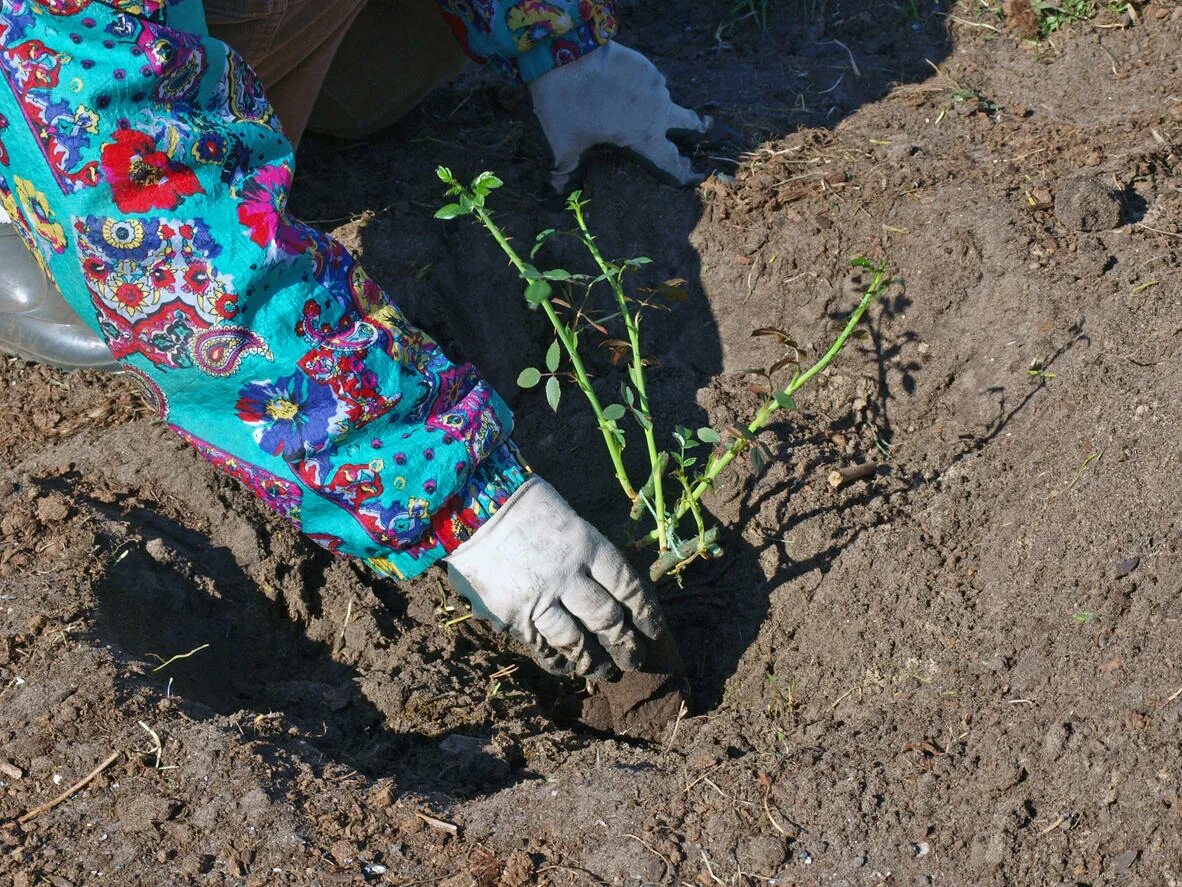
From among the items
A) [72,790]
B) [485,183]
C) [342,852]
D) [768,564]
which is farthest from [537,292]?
[72,790]

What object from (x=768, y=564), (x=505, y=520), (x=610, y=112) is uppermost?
(x=610, y=112)

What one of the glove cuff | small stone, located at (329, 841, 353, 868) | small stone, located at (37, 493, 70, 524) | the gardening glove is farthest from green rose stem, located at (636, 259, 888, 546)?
small stone, located at (37, 493, 70, 524)

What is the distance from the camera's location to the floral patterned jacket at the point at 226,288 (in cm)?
169

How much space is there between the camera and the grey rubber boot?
8.86 ft

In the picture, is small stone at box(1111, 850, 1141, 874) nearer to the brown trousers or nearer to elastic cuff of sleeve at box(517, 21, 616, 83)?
elastic cuff of sleeve at box(517, 21, 616, 83)

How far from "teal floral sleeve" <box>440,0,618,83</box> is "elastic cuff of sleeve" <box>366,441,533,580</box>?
1.19 metres

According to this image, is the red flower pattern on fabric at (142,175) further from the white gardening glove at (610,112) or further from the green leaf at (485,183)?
the white gardening glove at (610,112)

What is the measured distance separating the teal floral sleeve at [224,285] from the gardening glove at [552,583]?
0.18 feet

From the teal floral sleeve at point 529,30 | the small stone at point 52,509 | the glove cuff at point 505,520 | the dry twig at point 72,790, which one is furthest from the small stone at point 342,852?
the teal floral sleeve at point 529,30

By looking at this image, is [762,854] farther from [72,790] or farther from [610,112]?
[610,112]

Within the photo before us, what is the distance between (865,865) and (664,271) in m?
1.48

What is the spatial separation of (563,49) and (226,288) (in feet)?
4.44

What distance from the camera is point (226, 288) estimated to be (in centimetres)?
174

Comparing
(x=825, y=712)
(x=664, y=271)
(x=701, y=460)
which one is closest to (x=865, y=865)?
(x=825, y=712)
